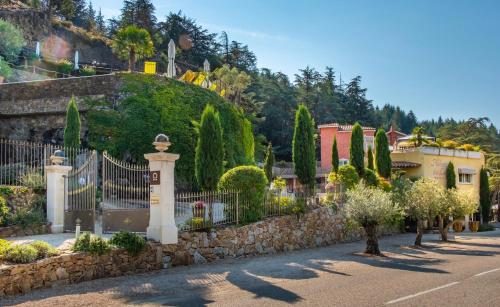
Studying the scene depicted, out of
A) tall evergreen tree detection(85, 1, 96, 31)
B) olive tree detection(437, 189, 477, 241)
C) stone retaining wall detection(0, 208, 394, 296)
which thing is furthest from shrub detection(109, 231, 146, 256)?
tall evergreen tree detection(85, 1, 96, 31)

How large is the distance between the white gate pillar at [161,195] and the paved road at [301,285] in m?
1.04

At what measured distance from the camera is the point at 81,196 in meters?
15.5

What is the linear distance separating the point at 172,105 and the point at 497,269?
17501mm

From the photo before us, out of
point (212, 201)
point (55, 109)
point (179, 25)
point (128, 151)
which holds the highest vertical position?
point (179, 25)

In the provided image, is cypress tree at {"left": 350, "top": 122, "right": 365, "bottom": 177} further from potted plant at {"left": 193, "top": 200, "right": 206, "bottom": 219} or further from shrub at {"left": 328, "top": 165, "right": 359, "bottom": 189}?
potted plant at {"left": 193, "top": 200, "right": 206, "bottom": 219}

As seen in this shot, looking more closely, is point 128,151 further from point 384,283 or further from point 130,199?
point 384,283

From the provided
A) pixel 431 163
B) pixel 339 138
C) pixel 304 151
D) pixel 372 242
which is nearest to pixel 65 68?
pixel 339 138

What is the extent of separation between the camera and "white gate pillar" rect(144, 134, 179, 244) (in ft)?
43.1

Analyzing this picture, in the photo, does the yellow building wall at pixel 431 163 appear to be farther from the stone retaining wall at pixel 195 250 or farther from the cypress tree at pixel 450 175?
the stone retaining wall at pixel 195 250

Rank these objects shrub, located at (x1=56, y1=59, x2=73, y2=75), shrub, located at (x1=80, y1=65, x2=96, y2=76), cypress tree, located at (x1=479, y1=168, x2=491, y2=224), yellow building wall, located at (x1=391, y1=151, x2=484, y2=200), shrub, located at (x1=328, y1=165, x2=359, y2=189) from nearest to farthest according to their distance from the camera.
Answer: shrub, located at (x1=328, y1=165, x2=359, y2=189) → yellow building wall, located at (x1=391, y1=151, x2=484, y2=200) → shrub, located at (x1=80, y1=65, x2=96, y2=76) → cypress tree, located at (x1=479, y1=168, x2=491, y2=224) → shrub, located at (x1=56, y1=59, x2=73, y2=75)

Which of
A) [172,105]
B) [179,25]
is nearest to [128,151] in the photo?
[172,105]

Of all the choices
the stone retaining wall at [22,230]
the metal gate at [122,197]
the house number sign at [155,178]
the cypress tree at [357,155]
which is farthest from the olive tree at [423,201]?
the stone retaining wall at [22,230]

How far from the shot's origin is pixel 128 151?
931 inches

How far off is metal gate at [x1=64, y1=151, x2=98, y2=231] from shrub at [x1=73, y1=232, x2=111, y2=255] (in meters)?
2.96
